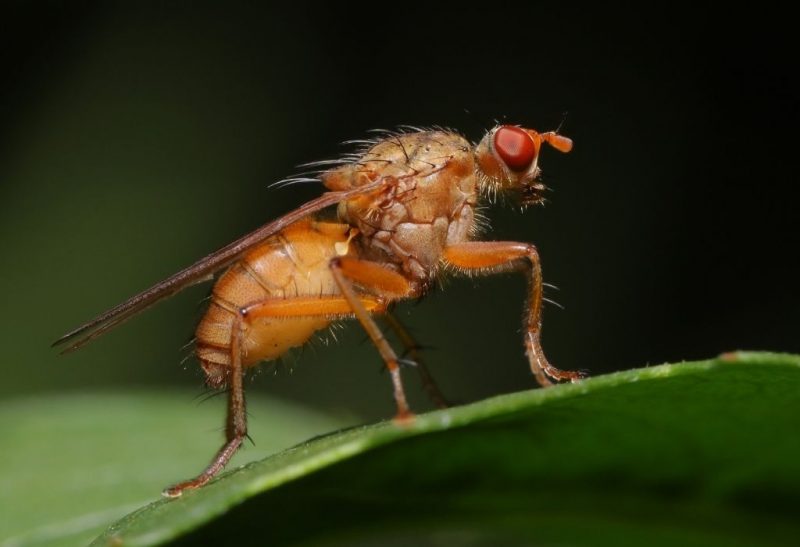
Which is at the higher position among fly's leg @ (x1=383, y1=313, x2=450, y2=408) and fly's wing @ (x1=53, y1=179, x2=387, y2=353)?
fly's wing @ (x1=53, y1=179, x2=387, y2=353)

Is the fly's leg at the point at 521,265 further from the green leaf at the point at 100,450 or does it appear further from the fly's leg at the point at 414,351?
the green leaf at the point at 100,450

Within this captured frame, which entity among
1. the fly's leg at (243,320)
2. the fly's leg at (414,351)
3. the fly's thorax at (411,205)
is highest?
the fly's thorax at (411,205)

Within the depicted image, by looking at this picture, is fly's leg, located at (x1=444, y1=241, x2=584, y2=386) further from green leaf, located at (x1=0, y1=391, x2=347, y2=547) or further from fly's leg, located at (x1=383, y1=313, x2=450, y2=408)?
green leaf, located at (x1=0, y1=391, x2=347, y2=547)

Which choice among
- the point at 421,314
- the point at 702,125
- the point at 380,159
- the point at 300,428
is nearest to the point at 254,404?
the point at 300,428

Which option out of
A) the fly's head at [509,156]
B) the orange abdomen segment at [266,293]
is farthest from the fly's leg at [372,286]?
the fly's head at [509,156]

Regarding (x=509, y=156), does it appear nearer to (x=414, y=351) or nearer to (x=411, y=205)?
(x=411, y=205)

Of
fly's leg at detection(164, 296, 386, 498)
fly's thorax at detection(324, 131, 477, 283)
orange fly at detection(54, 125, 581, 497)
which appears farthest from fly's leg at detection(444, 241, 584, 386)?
fly's leg at detection(164, 296, 386, 498)

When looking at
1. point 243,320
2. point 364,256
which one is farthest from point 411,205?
point 243,320

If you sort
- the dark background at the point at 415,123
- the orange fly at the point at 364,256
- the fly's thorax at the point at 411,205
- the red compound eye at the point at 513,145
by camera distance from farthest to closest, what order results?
the dark background at the point at 415,123 → the red compound eye at the point at 513,145 → the fly's thorax at the point at 411,205 → the orange fly at the point at 364,256
